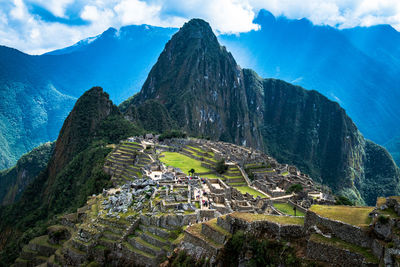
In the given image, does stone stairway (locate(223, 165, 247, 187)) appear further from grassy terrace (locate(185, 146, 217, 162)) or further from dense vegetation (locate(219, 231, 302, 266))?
dense vegetation (locate(219, 231, 302, 266))

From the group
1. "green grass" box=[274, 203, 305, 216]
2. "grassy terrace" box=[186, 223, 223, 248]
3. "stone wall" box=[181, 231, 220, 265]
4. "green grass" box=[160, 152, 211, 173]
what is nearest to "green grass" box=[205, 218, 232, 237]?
"grassy terrace" box=[186, 223, 223, 248]

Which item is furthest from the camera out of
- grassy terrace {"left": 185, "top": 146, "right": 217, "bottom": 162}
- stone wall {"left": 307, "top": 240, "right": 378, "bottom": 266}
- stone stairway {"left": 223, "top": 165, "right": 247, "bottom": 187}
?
grassy terrace {"left": 185, "top": 146, "right": 217, "bottom": 162}

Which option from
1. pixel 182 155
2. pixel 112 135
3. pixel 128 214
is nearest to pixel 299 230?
pixel 128 214

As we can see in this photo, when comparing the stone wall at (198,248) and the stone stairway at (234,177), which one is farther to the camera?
the stone stairway at (234,177)

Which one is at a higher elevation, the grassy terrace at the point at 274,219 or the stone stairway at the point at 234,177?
the stone stairway at the point at 234,177

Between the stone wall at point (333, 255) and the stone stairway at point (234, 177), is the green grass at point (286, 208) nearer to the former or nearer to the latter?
the stone stairway at point (234, 177)

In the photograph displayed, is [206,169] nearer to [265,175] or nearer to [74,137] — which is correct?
[265,175]

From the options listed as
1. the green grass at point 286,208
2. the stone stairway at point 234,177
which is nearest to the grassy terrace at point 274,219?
the green grass at point 286,208
